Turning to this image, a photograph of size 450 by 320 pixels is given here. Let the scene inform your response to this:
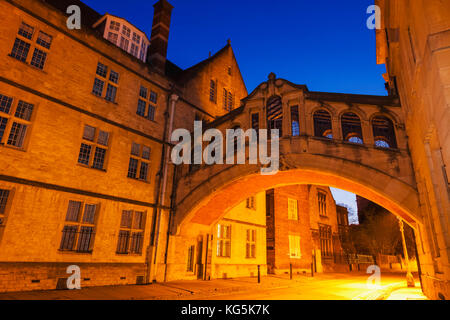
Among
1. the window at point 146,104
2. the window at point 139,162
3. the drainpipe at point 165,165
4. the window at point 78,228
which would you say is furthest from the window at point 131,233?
the window at point 146,104

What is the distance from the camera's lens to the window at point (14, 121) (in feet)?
34.3

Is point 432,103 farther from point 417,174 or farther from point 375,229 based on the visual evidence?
point 375,229

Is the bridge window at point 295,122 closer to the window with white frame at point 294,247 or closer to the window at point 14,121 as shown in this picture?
the window at point 14,121

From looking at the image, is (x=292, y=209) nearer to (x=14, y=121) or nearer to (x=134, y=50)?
(x=134, y=50)

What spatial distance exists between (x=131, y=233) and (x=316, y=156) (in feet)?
31.4

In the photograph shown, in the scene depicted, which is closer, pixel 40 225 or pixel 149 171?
pixel 40 225

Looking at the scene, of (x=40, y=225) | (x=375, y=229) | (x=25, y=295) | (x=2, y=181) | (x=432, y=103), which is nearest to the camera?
(x=432, y=103)

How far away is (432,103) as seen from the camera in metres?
6.50

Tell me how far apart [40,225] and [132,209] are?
4117mm

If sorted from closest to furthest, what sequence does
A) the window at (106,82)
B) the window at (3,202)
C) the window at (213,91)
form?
the window at (3,202)
the window at (106,82)
the window at (213,91)

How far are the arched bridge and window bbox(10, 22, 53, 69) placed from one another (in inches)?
337

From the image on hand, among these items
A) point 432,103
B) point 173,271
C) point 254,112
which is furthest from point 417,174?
point 173,271

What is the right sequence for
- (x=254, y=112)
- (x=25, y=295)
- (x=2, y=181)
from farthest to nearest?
(x=254, y=112) → (x=2, y=181) → (x=25, y=295)

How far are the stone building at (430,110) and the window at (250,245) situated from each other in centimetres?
1118
